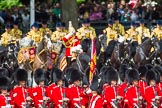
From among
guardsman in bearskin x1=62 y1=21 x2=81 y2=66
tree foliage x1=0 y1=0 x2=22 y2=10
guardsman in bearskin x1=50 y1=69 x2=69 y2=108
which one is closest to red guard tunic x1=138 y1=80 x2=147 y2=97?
guardsman in bearskin x1=50 y1=69 x2=69 y2=108

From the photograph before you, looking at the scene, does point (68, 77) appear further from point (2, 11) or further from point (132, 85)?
point (2, 11)

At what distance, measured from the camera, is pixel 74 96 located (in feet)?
83.4

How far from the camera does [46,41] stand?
3281 centimetres

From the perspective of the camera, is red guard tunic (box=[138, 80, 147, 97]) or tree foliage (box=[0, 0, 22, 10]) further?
tree foliage (box=[0, 0, 22, 10])

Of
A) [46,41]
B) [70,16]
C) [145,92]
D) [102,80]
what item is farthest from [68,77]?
[70,16]

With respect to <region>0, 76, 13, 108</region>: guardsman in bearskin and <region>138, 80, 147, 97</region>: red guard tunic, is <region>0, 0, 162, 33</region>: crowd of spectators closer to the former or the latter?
<region>138, 80, 147, 97</region>: red guard tunic

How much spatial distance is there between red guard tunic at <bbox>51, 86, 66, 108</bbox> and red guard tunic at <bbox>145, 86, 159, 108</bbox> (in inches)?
73.2

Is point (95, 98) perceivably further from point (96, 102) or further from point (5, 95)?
point (5, 95)

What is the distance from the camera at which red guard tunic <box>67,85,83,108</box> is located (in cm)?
2539

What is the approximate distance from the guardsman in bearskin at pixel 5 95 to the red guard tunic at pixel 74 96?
1322mm

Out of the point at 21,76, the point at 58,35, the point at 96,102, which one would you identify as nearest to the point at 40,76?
the point at 21,76

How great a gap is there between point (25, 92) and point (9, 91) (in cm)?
39

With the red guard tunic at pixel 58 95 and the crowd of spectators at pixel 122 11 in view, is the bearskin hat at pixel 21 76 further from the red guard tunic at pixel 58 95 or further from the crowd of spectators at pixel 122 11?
the crowd of spectators at pixel 122 11

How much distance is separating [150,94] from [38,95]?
8.49ft
